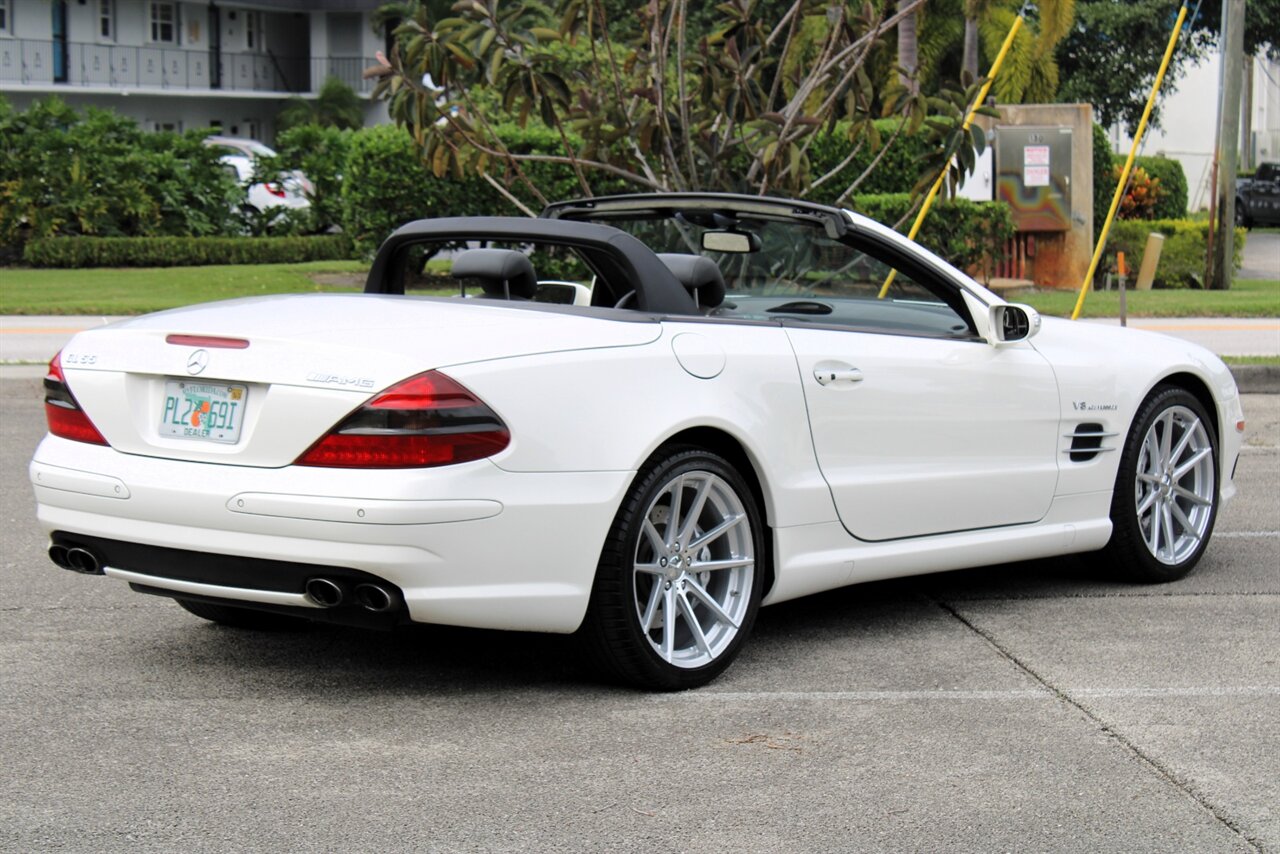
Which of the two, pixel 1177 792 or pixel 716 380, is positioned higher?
pixel 716 380

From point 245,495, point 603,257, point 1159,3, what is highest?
point 1159,3

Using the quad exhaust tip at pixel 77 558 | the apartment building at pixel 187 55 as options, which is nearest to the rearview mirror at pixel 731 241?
the quad exhaust tip at pixel 77 558

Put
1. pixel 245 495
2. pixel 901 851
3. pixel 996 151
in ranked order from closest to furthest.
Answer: pixel 901 851 → pixel 245 495 → pixel 996 151

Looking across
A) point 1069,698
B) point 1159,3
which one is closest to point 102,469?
point 1069,698

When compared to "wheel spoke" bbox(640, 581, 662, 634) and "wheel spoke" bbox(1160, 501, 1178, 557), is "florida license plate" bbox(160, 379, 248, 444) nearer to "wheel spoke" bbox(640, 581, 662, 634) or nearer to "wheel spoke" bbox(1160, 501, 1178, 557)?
"wheel spoke" bbox(640, 581, 662, 634)

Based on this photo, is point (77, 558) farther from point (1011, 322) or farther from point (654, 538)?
point (1011, 322)

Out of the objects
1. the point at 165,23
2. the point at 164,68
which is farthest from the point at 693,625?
the point at 165,23

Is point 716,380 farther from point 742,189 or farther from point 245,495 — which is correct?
point 742,189

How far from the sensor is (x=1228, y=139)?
21922mm

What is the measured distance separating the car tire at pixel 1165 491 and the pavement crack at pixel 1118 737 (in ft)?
2.79

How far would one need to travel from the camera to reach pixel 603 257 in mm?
5789

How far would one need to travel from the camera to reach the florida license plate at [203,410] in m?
4.81

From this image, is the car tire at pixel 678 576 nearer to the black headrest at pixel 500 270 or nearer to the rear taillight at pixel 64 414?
the black headrest at pixel 500 270

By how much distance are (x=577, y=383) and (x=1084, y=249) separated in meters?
19.6
